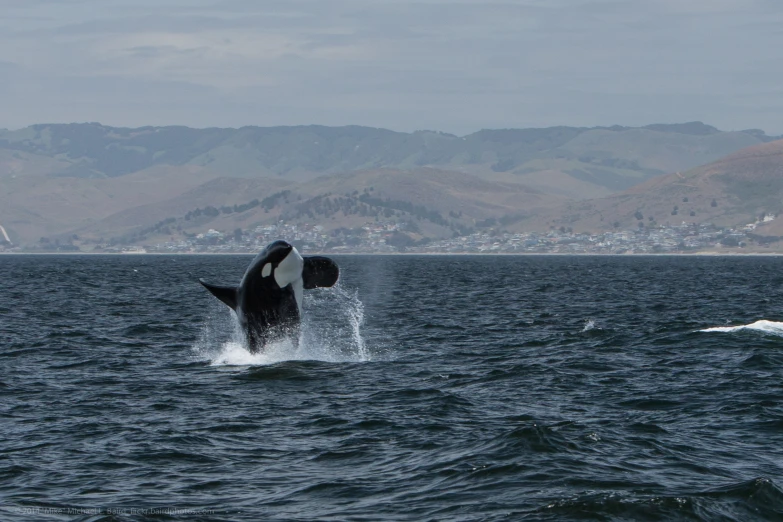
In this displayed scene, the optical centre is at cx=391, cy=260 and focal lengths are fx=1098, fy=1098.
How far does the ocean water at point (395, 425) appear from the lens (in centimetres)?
1896

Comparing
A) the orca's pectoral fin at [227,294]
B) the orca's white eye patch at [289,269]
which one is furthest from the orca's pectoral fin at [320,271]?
the orca's pectoral fin at [227,294]

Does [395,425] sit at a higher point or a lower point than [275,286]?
lower

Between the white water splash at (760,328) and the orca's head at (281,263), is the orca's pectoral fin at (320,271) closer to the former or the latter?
the orca's head at (281,263)

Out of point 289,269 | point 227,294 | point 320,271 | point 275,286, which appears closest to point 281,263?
point 289,269

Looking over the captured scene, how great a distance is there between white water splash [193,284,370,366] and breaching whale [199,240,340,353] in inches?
59.0

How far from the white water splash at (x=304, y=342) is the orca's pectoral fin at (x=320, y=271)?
142 inches

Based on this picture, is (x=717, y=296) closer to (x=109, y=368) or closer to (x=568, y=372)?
(x=568, y=372)

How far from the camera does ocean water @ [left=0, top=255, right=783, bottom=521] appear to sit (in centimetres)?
1896

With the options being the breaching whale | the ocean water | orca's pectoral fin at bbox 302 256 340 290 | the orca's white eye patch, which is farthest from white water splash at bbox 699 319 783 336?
the orca's white eye patch

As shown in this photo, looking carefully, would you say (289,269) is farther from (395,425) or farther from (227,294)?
(395,425)

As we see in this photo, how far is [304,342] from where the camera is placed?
42.2 m

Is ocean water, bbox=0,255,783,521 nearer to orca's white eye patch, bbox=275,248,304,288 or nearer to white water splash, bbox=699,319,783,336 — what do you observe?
white water splash, bbox=699,319,783,336

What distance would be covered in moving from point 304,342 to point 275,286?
11.0 m

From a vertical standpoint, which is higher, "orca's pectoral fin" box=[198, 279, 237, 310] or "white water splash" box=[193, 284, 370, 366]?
"orca's pectoral fin" box=[198, 279, 237, 310]
